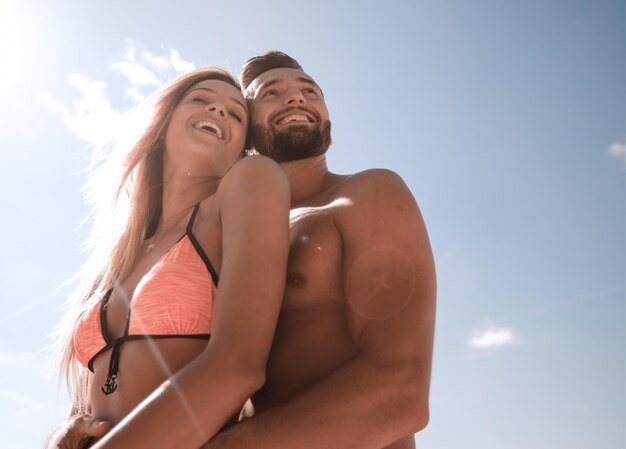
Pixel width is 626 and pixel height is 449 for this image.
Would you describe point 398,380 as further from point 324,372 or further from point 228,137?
point 228,137

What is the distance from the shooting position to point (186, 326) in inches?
95.1

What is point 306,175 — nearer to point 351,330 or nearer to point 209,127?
point 209,127

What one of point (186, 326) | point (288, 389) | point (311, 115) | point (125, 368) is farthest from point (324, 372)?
point (311, 115)

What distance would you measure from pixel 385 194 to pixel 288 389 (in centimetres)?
108

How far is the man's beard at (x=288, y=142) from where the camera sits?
412 centimetres

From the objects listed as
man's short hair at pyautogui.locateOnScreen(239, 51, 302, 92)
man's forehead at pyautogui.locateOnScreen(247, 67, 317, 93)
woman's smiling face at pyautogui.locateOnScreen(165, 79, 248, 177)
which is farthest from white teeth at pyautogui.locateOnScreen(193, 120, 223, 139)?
man's short hair at pyautogui.locateOnScreen(239, 51, 302, 92)

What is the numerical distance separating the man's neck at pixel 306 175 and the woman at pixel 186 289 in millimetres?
608

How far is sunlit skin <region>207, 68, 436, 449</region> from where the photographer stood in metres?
2.13

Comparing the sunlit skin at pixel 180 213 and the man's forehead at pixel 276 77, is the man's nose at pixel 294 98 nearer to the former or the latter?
the man's forehead at pixel 276 77

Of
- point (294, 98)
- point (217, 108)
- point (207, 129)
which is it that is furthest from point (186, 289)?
point (294, 98)

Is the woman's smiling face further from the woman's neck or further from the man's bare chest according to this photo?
the man's bare chest

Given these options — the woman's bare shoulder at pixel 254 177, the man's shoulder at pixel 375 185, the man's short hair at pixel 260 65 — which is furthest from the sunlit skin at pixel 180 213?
the man's short hair at pixel 260 65

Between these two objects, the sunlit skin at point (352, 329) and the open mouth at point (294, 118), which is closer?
the sunlit skin at point (352, 329)

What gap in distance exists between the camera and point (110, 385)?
7.97 feet
